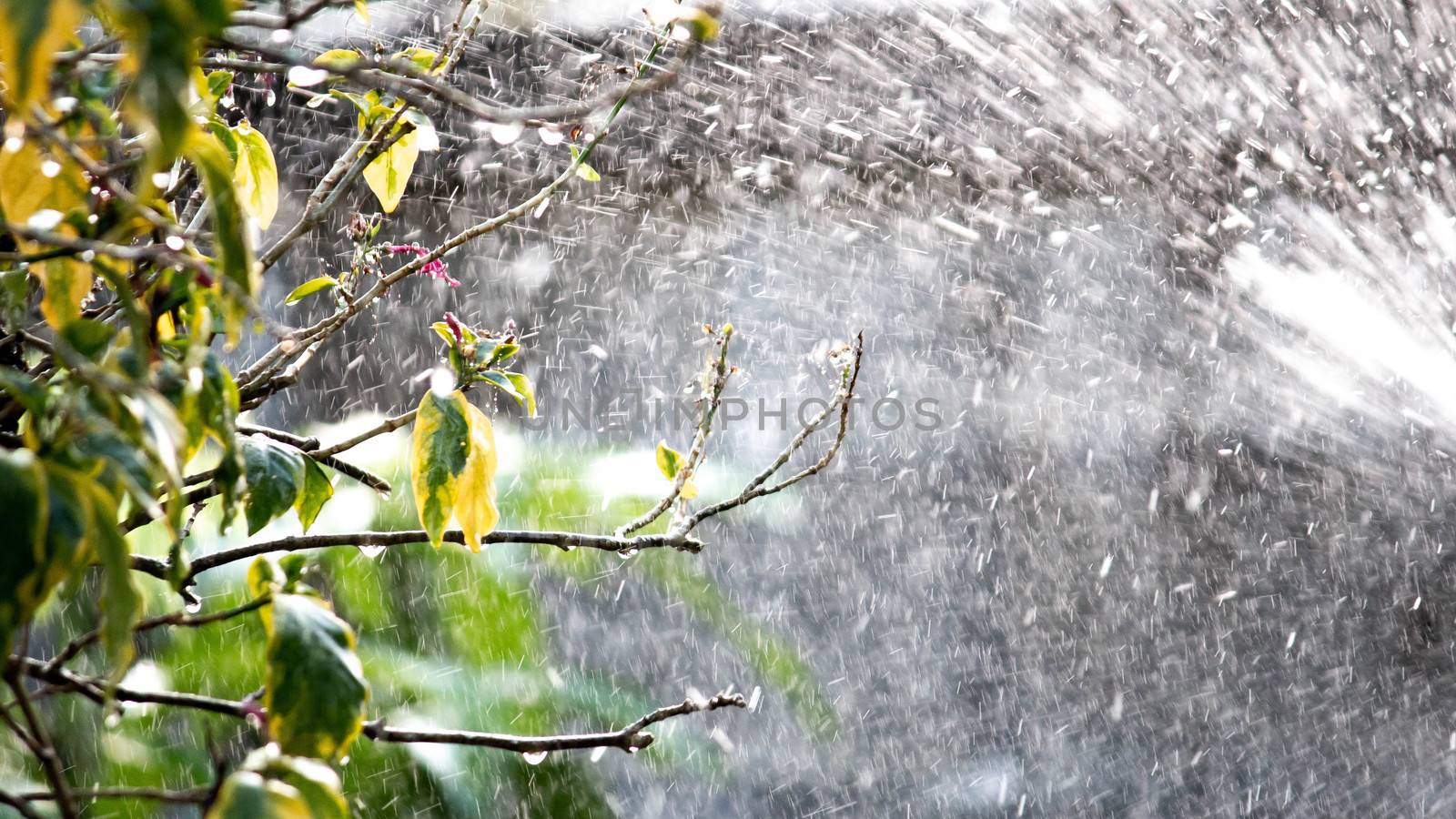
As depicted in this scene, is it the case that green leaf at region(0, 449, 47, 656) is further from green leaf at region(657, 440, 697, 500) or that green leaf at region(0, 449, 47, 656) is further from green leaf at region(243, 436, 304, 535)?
green leaf at region(657, 440, 697, 500)

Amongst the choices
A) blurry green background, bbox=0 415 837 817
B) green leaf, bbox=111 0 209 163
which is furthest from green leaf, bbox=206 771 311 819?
blurry green background, bbox=0 415 837 817

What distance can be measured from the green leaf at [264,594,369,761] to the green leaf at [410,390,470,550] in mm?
93

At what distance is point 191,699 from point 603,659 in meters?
2.23

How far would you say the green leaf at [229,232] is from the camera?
0.55 ft

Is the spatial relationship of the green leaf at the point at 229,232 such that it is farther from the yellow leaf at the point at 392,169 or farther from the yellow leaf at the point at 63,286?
the yellow leaf at the point at 392,169

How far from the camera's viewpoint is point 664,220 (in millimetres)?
2381

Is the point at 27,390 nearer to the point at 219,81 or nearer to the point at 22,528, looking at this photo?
the point at 22,528

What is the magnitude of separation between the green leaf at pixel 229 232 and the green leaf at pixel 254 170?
0.22 m

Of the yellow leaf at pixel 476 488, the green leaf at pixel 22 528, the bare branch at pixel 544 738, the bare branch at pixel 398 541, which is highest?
the green leaf at pixel 22 528

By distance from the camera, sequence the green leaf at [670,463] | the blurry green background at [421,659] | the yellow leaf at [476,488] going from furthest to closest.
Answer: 1. the blurry green background at [421,659]
2. the green leaf at [670,463]
3. the yellow leaf at [476,488]

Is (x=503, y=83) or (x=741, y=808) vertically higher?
(x=503, y=83)

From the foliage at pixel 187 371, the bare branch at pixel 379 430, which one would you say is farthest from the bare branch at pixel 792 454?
the bare branch at pixel 379 430

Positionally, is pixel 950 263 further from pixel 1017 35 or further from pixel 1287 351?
pixel 1287 351

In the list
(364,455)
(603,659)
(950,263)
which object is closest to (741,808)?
(603,659)
